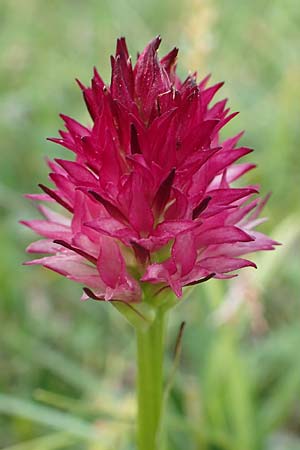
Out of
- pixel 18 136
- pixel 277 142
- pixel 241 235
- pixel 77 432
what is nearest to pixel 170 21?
pixel 18 136

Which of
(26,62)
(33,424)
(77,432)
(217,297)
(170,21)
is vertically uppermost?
(170,21)

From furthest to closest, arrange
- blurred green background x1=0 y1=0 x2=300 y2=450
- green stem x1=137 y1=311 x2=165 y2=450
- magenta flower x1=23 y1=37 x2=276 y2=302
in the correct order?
1. blurred green background x1=0 y1=0 x2=300 y2=450
2. green stem x1=137 y1=311 x2=165 y2=450
3. magenta flower x1=23 y1=37 x2=276 y2=302

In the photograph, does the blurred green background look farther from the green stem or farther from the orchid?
the orchid

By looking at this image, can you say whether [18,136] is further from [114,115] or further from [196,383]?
[114,115]

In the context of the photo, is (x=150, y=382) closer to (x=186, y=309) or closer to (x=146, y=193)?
(x=146, y=193)

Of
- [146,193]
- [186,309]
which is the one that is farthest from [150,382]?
[186,309]

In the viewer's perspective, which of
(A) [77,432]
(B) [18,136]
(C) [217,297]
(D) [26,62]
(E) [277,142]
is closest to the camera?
(A) [77,432]

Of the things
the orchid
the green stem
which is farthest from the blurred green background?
the orchid
